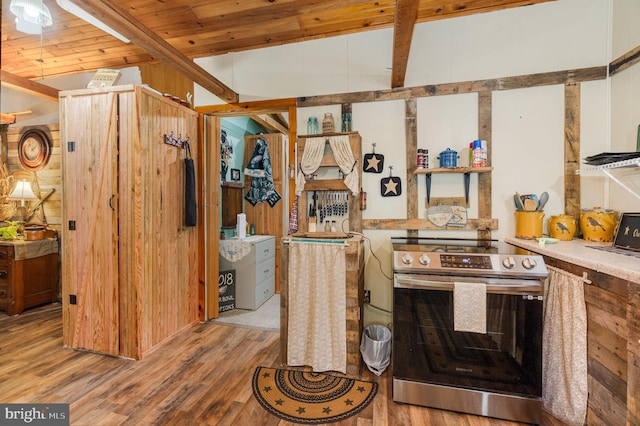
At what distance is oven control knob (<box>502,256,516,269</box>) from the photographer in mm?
1802

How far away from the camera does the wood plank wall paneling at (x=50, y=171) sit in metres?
3.68

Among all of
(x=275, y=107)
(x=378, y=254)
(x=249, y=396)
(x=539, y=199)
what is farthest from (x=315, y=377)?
(x=275, y=107)

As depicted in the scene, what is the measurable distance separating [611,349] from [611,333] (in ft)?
0.26

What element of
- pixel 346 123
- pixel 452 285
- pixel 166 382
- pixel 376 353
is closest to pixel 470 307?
pixel 452 285

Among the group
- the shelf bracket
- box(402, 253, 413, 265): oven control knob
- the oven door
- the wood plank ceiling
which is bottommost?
the oven door

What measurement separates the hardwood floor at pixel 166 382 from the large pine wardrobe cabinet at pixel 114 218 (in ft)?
0.61

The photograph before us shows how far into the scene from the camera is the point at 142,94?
2.38 m

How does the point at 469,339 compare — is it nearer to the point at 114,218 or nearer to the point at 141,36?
the point at 114,218

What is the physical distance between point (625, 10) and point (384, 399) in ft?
10.7

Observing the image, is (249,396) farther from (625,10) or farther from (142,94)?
(625,10)

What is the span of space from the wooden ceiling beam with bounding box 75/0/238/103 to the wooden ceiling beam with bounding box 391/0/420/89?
5.27 ft

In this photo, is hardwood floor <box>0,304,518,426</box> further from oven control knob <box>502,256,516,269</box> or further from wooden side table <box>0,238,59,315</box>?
oven control knob <box>502,256,516,269</box>

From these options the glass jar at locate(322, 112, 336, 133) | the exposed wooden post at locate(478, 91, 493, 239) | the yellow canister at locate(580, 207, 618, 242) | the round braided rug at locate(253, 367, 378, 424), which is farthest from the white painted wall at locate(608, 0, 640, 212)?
the round braided rug at locate(253, 367, 378, 424)

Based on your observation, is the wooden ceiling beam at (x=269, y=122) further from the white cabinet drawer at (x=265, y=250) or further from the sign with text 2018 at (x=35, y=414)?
the sign with text 2018 at (x=35, y=414)
